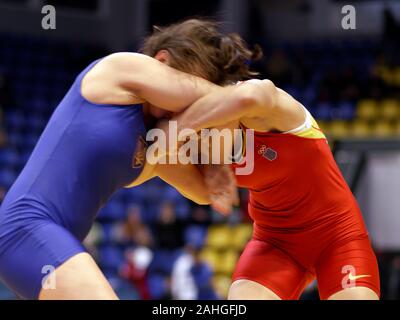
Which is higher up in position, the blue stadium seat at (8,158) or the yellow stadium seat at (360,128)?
the yellow stadium seat at (360,128)

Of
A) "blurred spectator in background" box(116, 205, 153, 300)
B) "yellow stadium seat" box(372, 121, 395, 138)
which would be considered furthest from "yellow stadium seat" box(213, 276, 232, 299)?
"yellow stadium seat" box(372, 121, 395, 138)

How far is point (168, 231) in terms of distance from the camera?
30.8 feet

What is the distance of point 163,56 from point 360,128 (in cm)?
885

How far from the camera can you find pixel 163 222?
936 centimetres

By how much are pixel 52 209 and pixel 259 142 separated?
1.00m

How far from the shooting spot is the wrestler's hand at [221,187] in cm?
291

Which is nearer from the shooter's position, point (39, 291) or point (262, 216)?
point (39, 291)

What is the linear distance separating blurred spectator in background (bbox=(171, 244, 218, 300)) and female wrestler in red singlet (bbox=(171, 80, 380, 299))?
500 cm

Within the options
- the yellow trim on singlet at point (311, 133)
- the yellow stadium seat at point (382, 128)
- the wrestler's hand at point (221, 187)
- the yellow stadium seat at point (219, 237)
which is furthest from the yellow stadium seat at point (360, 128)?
the wrestler's hand at point (221, 187)

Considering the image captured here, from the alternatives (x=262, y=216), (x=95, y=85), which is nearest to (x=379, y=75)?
(x=262, y=216)

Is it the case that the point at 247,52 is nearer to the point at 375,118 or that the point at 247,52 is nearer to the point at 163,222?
the point at 163,222

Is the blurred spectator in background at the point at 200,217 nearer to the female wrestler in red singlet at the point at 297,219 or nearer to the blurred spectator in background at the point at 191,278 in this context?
the blurred spectator in background at the point at 191,278

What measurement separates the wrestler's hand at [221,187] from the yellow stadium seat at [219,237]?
6.61 m

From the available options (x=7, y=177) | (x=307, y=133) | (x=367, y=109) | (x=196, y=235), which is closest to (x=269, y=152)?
(x=307, y=133)
